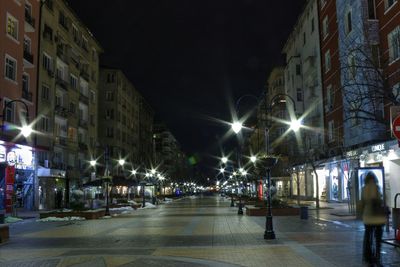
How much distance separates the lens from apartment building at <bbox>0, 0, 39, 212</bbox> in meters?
39.3

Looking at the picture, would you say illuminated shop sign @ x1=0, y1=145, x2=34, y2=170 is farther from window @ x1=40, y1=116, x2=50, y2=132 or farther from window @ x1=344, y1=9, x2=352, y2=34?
window @ x1=344, y1=9, x2=352, y2=34

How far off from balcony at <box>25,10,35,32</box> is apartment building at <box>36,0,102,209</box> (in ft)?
10.2

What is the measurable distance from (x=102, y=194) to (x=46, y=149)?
81.9 ft

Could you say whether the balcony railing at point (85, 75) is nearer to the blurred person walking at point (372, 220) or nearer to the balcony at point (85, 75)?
the balcony at point (85, 75)

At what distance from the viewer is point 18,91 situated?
4222cm

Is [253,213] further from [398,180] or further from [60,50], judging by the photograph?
[60,50]

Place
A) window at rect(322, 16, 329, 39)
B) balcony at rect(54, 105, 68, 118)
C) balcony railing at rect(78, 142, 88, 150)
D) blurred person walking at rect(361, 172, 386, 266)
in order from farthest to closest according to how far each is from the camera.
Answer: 1. balcony railing at rect(78, 142, 88, 150)
2. balcony at rect(54, 105, 68, 118)
3. window at rect(322, 16, 329, 39)
4. blurred person walking at rect(361, 172, 386, 266)

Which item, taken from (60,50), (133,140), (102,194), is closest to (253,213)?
(60,50)

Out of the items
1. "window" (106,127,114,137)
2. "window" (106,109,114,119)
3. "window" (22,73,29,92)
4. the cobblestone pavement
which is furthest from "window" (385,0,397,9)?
"window" (106,109,114,119)

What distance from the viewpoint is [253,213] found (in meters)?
32.4

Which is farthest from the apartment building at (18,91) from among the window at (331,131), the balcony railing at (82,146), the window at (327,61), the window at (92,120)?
the window at (327,61)

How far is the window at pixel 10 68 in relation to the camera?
39.9 metres

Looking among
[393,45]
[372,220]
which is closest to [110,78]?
[393,45]

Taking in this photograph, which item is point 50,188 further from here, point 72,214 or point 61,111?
point 72,214
